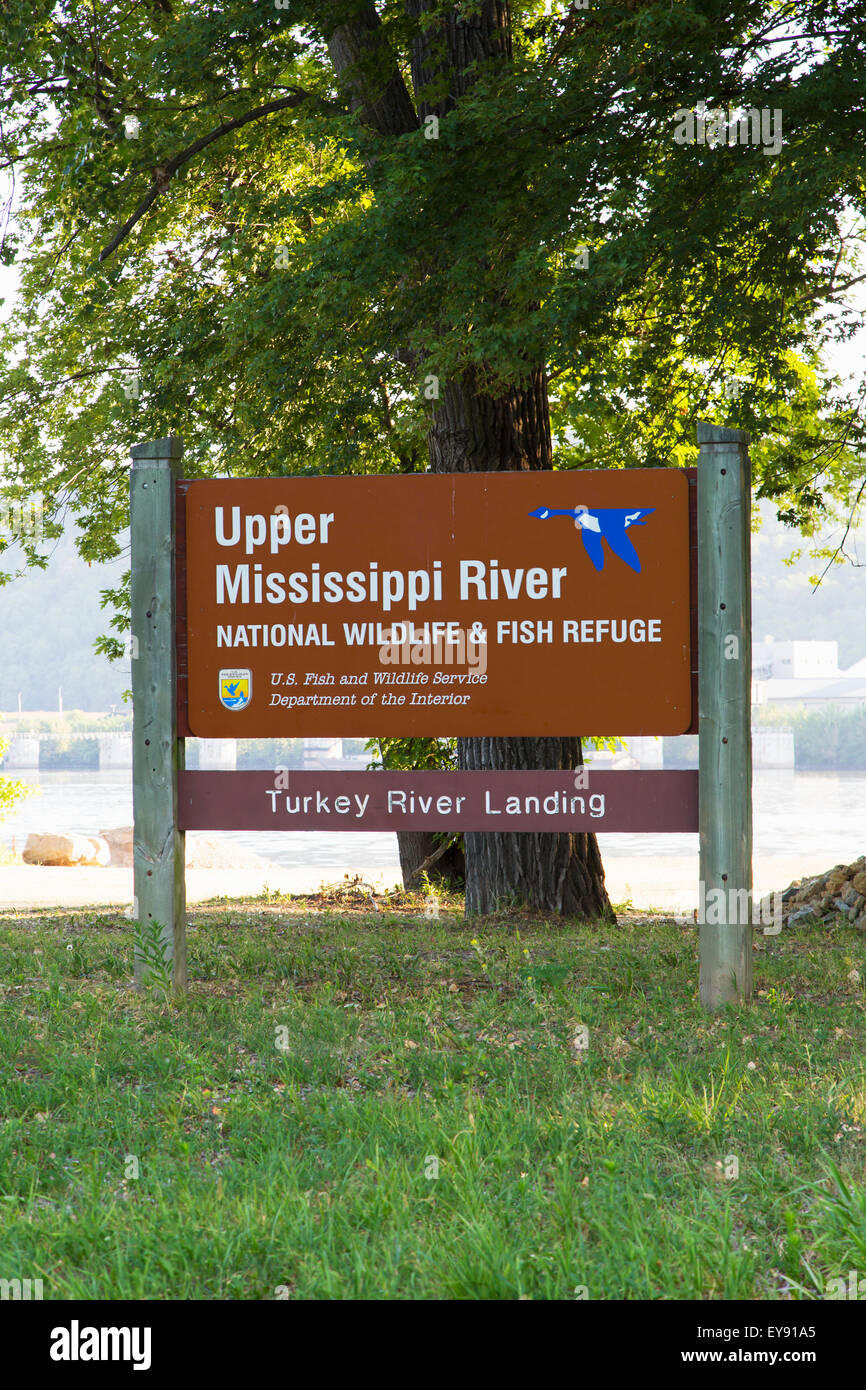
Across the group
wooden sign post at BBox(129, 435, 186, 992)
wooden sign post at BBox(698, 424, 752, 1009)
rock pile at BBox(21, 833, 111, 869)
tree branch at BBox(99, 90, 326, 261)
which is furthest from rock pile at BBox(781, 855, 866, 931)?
rock pile at BBox(21, 833, 111, 869)

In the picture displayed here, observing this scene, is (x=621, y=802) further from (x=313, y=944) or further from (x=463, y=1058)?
(x=313, y=944)

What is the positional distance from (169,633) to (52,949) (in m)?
2.45

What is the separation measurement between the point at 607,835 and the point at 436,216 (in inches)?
1784

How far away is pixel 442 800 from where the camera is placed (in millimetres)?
5715

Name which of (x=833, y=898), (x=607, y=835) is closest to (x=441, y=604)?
(x=833, y=898)

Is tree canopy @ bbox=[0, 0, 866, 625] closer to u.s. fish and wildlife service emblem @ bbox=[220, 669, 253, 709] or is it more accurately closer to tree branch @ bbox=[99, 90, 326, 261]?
tree branch @ bbox=[99, 90, 326, 261]

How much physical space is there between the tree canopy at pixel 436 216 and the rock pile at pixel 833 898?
3.35 metres

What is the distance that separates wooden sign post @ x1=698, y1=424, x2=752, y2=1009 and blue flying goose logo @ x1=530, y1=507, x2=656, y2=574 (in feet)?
1.07

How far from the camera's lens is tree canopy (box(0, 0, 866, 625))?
23.4 feet

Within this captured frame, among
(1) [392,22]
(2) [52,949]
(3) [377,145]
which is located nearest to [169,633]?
(2) [52,949]

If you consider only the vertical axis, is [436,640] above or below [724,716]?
above

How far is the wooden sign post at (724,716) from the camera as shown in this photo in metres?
5.51

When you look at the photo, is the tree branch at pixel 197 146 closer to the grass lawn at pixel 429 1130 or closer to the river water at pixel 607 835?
the grass lawn at pixel 429 1130

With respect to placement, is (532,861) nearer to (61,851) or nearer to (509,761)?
(509,761)
